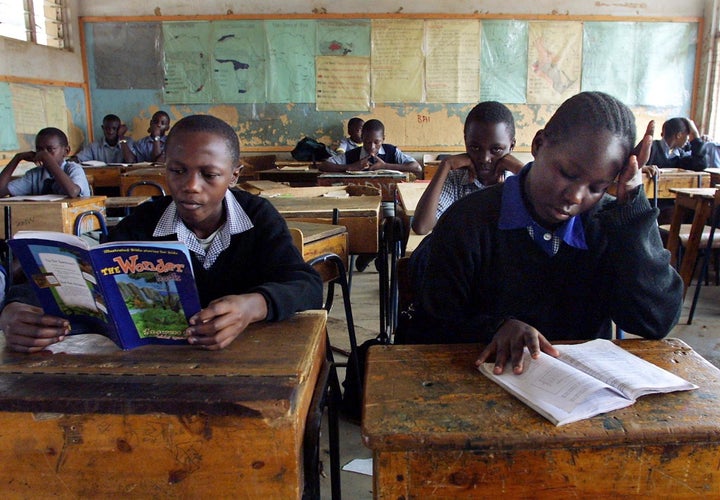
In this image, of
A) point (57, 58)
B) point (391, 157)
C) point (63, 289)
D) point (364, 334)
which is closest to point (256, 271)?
point (63, 289)

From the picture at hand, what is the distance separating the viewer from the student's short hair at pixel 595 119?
116 centimetres

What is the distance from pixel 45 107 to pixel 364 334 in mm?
5085

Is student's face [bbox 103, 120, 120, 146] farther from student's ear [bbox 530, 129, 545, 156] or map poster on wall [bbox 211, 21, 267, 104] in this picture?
student's ear [bbox 530, 129, 545, 156]

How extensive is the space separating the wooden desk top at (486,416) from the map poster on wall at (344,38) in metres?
6.55

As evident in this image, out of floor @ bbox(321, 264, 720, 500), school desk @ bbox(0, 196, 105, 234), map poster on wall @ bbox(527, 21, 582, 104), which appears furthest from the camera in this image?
map poster on wall @ bbox(527, 21, 582, 104)

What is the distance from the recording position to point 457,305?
1.23m

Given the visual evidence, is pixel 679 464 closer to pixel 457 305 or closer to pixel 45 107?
pixel 457 305

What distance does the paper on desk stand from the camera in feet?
6.12

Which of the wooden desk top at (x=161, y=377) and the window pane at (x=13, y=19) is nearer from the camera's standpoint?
the wooden desk top at (x=161, y=377)

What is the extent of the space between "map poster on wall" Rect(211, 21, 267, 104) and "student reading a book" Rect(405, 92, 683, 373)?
6.33 meters

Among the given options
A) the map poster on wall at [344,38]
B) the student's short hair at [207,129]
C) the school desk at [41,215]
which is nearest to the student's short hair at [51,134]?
the school desk at [41,215]

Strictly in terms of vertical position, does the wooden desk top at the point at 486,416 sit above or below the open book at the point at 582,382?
below

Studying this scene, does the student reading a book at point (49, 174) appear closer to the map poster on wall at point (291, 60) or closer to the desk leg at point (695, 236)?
the map poster on wall at point (291, 60)

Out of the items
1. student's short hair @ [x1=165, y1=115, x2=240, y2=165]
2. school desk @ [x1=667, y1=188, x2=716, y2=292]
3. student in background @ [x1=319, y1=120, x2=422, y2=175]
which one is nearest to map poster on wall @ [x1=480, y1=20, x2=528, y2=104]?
student in background @ [x1=319, y1=120, x2=422, y2=175]
